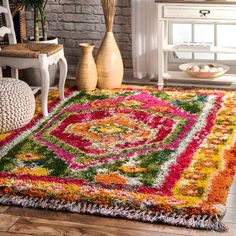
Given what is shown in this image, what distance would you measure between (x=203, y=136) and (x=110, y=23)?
→ 56.2 inches

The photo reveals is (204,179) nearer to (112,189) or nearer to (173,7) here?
(112,189)

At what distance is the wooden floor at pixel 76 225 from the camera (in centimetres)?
256

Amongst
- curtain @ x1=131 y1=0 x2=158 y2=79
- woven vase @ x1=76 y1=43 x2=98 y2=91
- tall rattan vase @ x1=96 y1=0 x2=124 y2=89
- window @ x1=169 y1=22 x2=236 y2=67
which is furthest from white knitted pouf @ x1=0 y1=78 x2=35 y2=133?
window @ x1=169 y1=22 x2=236 y2=67

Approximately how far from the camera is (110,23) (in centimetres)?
459

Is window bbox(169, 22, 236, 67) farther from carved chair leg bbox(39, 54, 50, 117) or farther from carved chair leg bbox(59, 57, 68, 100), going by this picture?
carved chair leg bbox(39, 54, 50, 117)

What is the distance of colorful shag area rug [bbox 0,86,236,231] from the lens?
108 inches

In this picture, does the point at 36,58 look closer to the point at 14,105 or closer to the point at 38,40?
the point at 14,105

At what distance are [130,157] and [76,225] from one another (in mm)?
746

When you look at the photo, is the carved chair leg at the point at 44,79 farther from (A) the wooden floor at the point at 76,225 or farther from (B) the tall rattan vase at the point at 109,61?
(A) the wooden floor at the point at 76,225

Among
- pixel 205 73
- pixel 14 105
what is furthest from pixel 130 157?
pixel 205 73

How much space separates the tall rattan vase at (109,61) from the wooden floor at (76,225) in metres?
2.02

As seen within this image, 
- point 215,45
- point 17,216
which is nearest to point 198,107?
point 215,45

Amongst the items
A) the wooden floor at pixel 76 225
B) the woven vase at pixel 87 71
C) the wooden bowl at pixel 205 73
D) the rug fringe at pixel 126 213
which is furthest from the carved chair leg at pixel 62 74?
the wooden floor at pixel 76 225

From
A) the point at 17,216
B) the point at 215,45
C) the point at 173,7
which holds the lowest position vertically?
the point at 17,216
